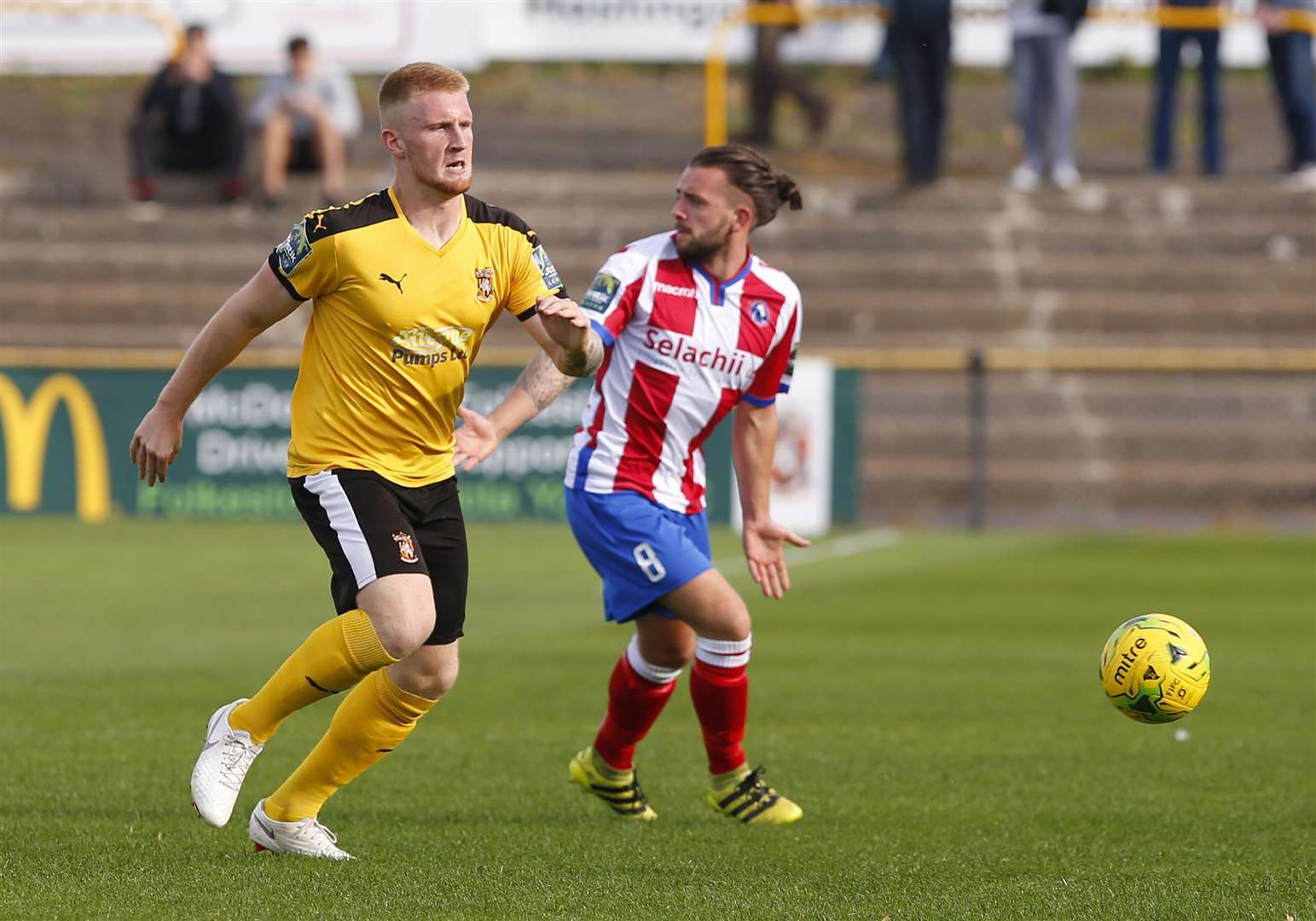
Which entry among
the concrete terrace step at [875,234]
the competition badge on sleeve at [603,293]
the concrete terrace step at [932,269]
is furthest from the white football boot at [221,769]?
the concrete terrace step at [875,234]

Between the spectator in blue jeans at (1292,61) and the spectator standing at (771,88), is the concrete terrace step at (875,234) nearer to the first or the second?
the spectator in blue jeans at (1292,61)

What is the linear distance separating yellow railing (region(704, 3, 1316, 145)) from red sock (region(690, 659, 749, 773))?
15884mm

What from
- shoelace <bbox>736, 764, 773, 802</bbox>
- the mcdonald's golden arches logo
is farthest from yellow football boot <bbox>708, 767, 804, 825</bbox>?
the mcdonald's golden arches logo

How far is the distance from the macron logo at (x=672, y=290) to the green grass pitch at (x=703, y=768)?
1.64 meters

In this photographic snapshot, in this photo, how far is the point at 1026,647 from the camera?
11.0 metres

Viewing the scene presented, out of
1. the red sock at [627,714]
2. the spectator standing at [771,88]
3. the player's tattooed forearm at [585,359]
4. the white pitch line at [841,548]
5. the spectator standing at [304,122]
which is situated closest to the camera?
the player's tattooed forearm at [585,359]

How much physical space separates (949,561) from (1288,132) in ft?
29.4

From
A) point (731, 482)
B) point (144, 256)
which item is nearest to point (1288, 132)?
point (731, 482)

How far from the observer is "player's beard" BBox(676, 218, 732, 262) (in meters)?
6.46

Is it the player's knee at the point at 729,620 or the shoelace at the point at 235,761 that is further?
the player's knee at the point at 729,620

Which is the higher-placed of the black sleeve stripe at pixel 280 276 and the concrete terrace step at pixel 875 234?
the black sleeve stripe at pixel 280 276

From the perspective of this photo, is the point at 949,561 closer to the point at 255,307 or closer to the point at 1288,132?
the point at 1288,132

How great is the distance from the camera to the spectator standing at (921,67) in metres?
20.9

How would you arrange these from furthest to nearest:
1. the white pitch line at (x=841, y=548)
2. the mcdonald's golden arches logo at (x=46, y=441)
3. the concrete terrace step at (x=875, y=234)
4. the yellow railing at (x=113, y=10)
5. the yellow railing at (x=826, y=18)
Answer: the yellow railing at (x=113, y=10)
the concrete terrace step at (x=875, y=234)
the yellow railing at (x=826, y=18)
the mcdonald's golden arches logo at (x=46, y=441)
the white pitch line at (x=841, y=548)
